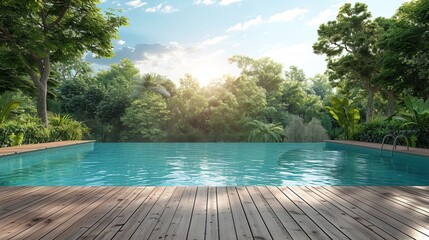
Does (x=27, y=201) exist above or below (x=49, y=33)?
below

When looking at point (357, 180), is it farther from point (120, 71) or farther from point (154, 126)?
point (120, 71)

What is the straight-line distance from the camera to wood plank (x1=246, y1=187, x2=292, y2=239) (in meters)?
2.54

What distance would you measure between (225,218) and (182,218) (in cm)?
39

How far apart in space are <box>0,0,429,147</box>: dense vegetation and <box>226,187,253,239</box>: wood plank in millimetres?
10034

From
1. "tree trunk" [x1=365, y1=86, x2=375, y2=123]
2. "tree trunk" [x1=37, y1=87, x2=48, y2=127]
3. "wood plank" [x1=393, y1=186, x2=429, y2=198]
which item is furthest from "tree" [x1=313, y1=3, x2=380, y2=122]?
"wood plank" [x1=393, y1=186, x2=429, y2=198]

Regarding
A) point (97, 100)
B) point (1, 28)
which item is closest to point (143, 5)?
point (97, 100)

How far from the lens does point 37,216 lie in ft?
10.0

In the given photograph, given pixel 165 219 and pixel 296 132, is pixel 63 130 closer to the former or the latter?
pixel 296 132

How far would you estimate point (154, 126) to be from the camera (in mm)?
22906

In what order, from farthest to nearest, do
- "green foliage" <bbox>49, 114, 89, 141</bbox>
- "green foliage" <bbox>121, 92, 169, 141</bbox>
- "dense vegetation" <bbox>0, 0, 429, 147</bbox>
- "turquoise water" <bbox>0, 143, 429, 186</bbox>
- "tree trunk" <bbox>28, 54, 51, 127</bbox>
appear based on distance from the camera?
"green foliage" <bbox>121, 92, 169, 141</bbox> < "green foliage" <bbox>49, 114, 89, 141</bbox> < "tree trunk" <bbox>28, 54, 51, 127</bbox> < "dense vegetation" <bbox>0, 0, 429, 147</bbox> < "turquoise water" <bbox>0, 143, 429, 186</bbox>

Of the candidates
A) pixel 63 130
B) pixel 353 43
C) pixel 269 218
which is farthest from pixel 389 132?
pixel 63 130

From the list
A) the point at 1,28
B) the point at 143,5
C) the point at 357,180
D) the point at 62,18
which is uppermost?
the point at 143,5

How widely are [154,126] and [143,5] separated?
8565 millimetres

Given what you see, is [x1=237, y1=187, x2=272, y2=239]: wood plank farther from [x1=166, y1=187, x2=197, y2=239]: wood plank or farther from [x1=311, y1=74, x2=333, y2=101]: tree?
[x1=311, y1=74, x2=333, y2=101]: tree
